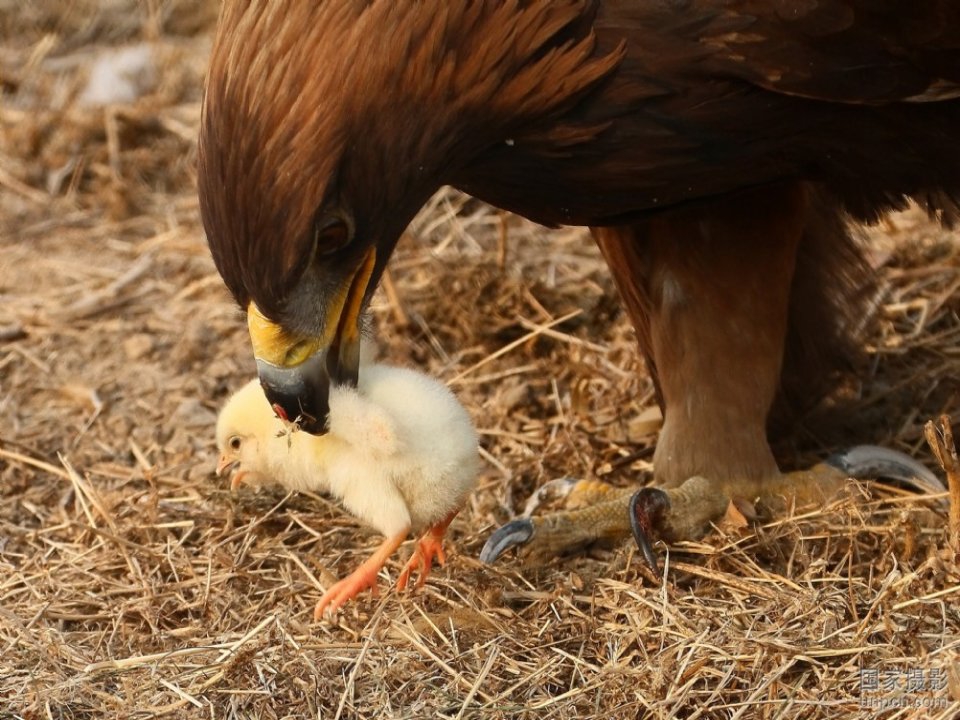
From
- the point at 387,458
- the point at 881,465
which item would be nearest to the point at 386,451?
the point at 387,458

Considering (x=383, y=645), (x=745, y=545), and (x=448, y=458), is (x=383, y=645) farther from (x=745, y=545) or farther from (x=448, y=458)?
(x=745, y=545)

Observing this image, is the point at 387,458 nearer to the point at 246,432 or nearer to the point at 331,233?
the point at 246,432

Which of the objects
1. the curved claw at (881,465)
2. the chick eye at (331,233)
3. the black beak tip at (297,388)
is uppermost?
the chick eye at (331,233)

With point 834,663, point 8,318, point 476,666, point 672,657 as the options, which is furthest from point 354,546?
point 8,318

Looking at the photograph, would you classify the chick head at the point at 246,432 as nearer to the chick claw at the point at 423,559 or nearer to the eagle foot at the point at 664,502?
the chick claw at the point at 423,559

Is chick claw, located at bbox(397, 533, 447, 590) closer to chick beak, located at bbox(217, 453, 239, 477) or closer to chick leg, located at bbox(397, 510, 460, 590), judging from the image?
chick leg, located at bbox(397, 510, 460, 590)

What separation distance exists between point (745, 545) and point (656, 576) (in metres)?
0.28

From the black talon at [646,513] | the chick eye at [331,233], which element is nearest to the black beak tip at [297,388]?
the chick eye at [331,233]

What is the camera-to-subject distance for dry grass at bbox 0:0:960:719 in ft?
10.6

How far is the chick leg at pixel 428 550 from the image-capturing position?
3.65 meters

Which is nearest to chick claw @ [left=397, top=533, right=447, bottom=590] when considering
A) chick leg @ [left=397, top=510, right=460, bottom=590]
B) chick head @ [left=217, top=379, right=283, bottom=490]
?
chick leg @ [left=397, top=510, right=460, bottom=590]

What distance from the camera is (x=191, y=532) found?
13.3 ft

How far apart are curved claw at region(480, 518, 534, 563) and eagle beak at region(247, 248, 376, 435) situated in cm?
73

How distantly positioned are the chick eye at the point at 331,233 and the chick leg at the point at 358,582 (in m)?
0.81
